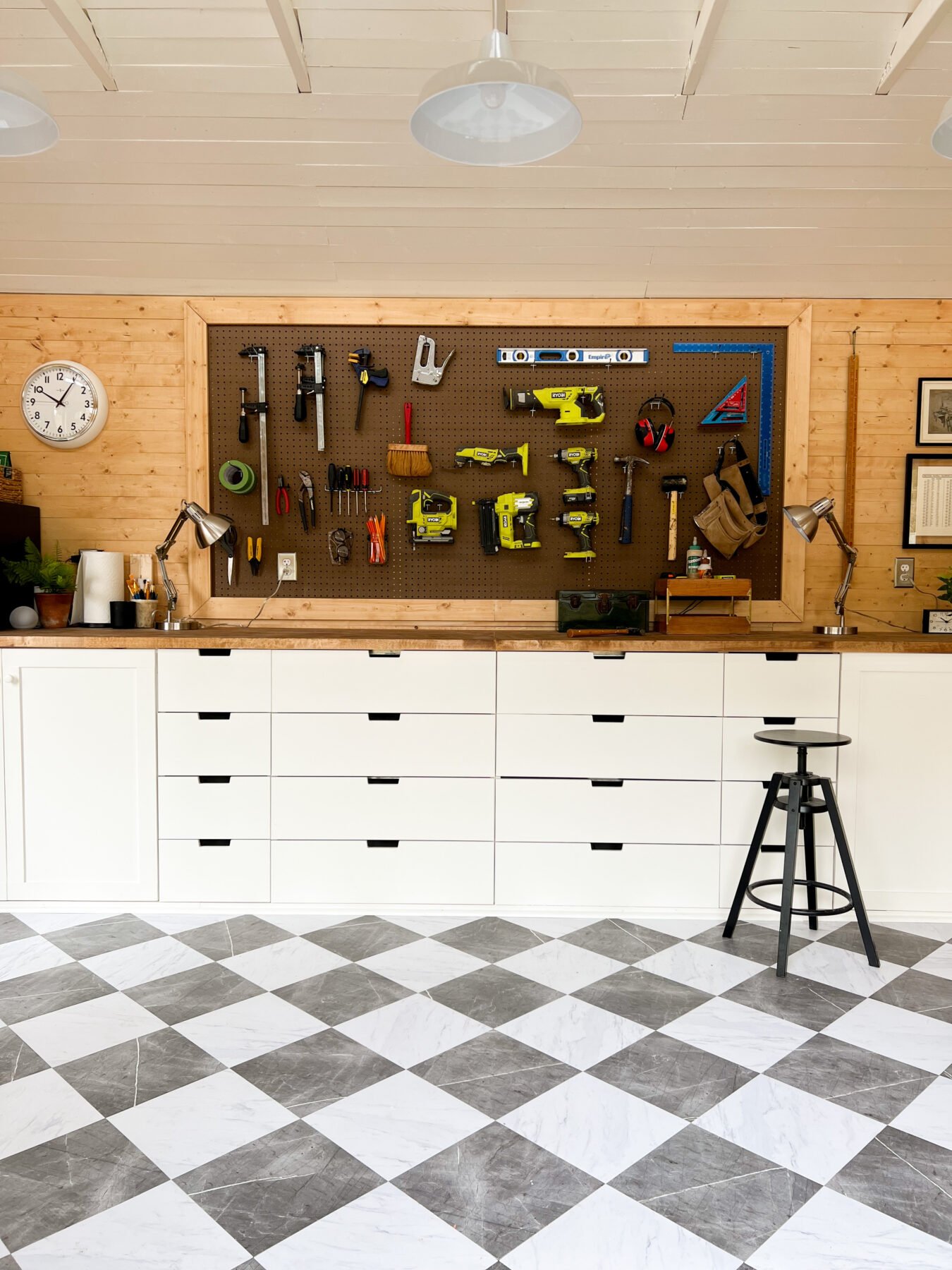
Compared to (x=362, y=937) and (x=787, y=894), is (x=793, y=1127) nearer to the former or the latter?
(x=787, y=894)

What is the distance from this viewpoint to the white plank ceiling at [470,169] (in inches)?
99.6

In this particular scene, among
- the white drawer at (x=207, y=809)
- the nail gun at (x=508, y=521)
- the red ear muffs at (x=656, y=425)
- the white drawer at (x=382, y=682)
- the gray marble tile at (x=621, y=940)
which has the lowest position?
the gray marble tile at (x=621, y=940)

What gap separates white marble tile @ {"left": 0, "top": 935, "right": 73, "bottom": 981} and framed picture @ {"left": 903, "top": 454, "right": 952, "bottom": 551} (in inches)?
133

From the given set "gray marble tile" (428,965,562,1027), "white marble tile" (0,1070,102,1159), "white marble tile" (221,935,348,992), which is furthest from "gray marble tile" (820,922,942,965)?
"white marble tile" (0,1070,102,1159)

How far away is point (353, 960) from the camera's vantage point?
2.69 metres

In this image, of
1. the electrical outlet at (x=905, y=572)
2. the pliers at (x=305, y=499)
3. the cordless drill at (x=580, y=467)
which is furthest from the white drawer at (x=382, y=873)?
the electrical outlet at (x=905, y=572)

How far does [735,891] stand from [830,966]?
0.38 m

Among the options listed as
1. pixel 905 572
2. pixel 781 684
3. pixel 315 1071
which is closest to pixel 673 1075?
pixel 315 1071

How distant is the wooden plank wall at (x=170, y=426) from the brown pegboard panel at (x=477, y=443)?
17 centimetres

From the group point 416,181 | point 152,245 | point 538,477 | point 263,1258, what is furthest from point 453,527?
point 263,1258

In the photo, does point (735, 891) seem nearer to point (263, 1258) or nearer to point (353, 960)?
point (353, 960)

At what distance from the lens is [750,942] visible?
2867 millimetres

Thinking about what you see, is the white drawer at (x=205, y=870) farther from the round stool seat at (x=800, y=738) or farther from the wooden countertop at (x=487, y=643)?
the round stool seat at (x=800, y=738)

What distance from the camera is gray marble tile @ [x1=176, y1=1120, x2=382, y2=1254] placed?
1585mm
